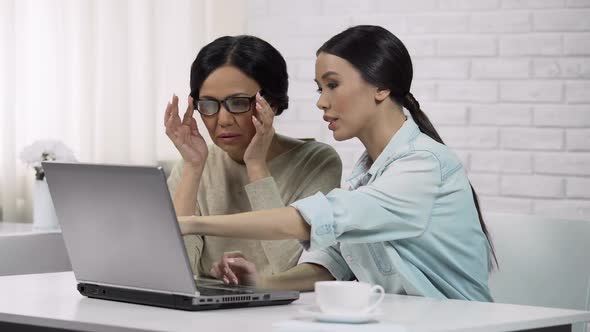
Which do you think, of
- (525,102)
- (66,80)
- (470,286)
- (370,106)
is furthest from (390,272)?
(66,80)

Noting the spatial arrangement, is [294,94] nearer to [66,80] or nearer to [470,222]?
[66,80]

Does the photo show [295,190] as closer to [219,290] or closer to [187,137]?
[187,137]

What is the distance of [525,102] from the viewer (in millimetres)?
3215

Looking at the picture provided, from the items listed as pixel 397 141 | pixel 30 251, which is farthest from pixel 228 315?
pixel 30 251

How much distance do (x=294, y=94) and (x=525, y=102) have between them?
2.63 ft

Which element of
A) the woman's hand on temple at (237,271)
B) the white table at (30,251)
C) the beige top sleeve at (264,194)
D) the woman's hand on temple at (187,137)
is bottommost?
the white table at (30,251)

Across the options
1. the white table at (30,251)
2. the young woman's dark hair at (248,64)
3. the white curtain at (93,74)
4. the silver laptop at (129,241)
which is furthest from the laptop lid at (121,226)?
the white curtain at (93,74)

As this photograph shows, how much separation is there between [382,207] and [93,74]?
194 centimetres

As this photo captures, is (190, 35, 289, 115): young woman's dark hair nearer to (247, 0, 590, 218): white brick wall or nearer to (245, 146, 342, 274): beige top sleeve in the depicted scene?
(245, 146, 342, 274): beige top sleeve

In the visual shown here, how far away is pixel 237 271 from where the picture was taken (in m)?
1.97

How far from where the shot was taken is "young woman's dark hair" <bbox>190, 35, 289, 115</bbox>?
241cm

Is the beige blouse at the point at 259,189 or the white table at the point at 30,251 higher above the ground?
the beige blouse at the point at 259,189

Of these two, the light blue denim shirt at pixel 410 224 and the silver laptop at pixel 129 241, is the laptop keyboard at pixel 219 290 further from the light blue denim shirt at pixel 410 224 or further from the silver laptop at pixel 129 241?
the light blue denim shirt at pixel 410 224

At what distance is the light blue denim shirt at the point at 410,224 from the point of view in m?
1.88
